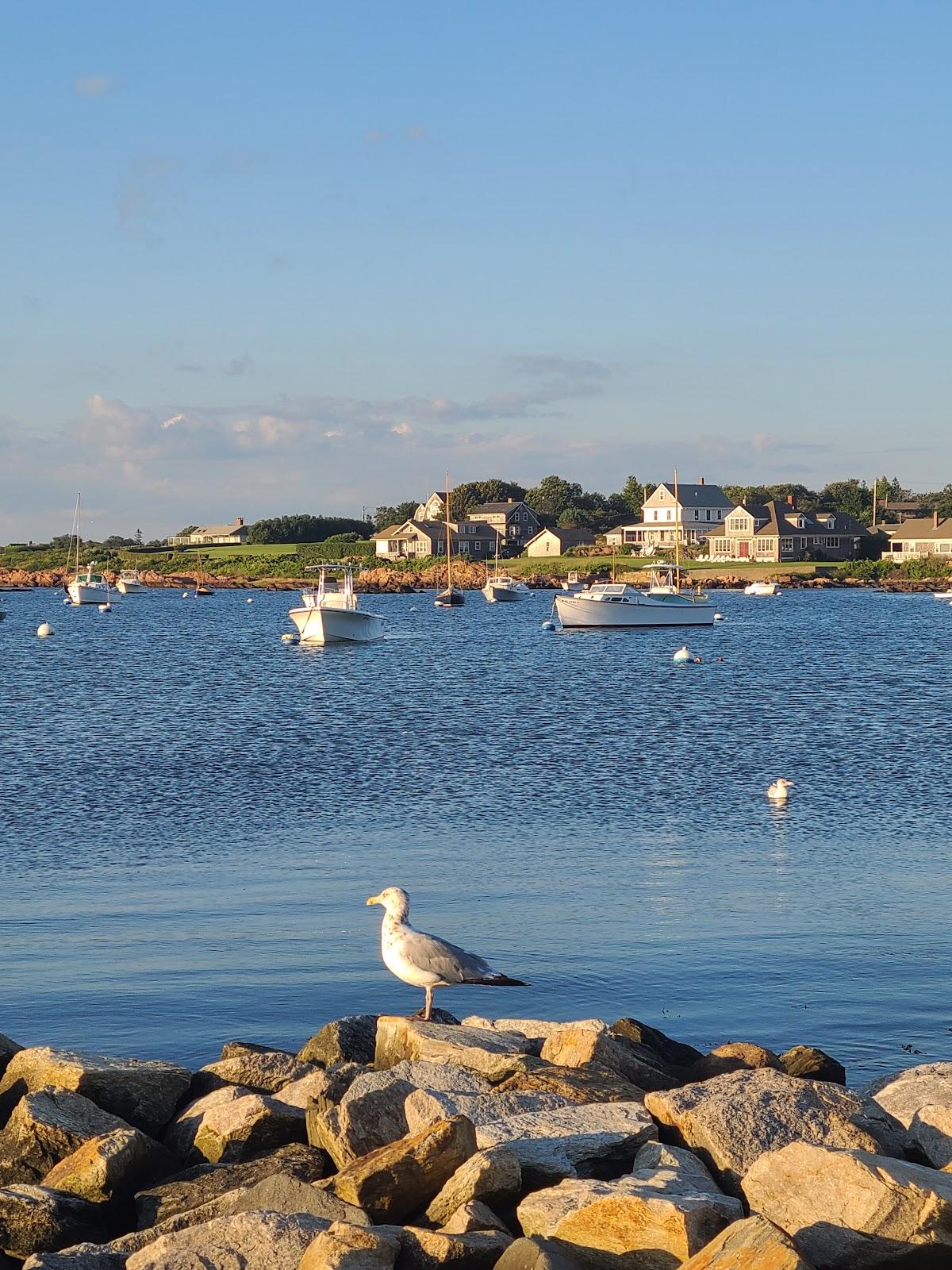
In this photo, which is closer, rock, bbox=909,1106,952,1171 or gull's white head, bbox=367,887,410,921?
rock, bbox=909,1106,952,1171

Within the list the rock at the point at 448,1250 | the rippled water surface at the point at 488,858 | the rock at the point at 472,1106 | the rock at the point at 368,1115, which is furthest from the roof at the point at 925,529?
the rock at the point at 448,1250

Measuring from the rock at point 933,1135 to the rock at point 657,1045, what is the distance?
2.27 metres

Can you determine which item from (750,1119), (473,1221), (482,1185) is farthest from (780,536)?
(473,1221)

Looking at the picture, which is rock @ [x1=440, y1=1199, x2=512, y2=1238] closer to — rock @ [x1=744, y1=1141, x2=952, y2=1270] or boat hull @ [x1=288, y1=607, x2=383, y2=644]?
rock @ [x1=744, y1=1141, x2=952, y2=1270]

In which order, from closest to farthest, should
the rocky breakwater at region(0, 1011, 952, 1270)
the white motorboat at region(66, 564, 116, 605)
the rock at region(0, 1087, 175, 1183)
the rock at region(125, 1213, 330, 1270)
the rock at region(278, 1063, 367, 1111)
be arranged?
the rocky breakwater at region(0, 1011, 952, 1270), the rock at region(125, 1213, 330, 1270), the rock at region(0, 1087, 175, 1183), the rock at region(278, 1063, 367, 1111), the white motorboat at region(66, 564, 116, 605)

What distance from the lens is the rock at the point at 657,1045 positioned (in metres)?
11.7

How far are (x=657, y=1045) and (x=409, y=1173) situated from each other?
3736 mm

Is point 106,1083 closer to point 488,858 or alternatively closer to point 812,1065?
point 812,1065

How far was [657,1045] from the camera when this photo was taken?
11.9m

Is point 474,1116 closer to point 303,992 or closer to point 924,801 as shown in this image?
point 303,992

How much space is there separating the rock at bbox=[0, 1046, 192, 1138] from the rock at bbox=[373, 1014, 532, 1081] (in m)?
1.50

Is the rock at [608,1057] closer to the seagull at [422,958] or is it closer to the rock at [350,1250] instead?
the seagull at [422,958]

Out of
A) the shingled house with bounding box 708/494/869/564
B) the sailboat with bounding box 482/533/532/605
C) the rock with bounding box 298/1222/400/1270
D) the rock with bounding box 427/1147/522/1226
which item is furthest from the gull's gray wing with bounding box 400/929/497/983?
the shingled house with bounding box 708/494/869/564

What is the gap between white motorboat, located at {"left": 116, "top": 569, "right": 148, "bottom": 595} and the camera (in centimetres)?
17029
